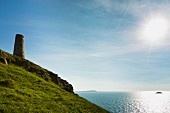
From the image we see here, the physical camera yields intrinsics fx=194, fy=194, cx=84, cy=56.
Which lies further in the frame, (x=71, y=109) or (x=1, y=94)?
(x=71, y=109)

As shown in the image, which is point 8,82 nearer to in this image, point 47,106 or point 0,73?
point 0,73

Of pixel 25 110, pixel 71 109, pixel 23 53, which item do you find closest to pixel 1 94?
pixel 25 110

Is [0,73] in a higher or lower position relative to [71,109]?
higher

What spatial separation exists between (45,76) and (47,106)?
104ft

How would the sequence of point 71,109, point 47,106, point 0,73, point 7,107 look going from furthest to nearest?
point 0,73 < point 71,109 < point 47,106 < point 7,107

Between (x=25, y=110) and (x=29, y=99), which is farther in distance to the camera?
(x=29, y=99)

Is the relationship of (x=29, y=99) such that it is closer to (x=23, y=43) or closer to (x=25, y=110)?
(x=25, y=110)

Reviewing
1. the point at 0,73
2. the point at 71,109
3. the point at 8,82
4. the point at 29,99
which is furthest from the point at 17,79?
the point at 71,109

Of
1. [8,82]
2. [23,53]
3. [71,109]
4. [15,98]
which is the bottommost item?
[71,109]

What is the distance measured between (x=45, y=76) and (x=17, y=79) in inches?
768

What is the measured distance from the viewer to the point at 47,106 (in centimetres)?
2975

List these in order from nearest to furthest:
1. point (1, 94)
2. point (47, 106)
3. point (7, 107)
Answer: point (7, 107), point (1, 94), point (47, 106)

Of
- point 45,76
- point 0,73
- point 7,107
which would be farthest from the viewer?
point 45,76

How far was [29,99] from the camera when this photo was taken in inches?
1200
